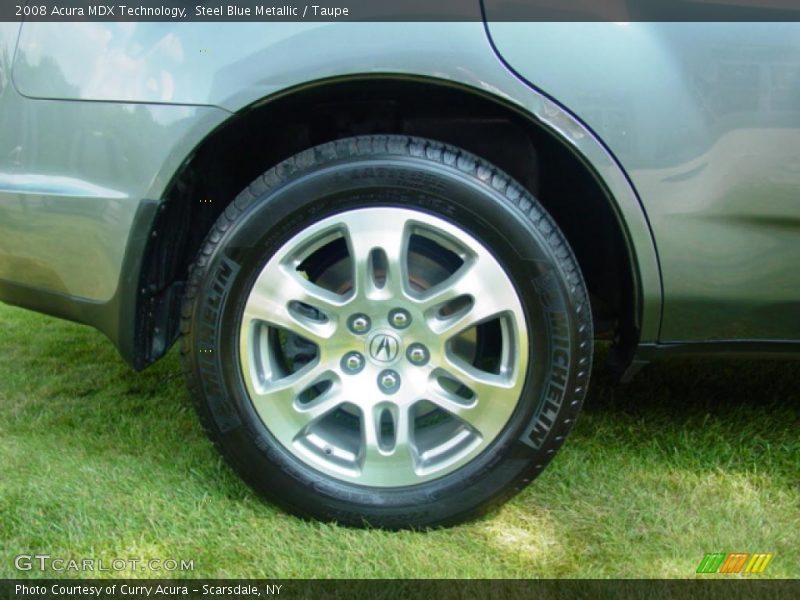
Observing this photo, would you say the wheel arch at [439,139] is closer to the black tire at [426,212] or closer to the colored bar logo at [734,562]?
the black tire at [426,212]

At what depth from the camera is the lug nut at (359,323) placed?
1.85 metres

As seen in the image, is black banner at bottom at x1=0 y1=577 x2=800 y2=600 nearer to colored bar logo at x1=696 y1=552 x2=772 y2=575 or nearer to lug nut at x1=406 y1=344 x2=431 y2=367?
colored bar logo at x1=696 y1=552 x2=772 y2=575

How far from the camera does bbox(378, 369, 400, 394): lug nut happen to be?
6.14ft

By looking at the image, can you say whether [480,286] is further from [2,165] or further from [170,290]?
[2,165]

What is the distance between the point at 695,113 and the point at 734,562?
0.97m

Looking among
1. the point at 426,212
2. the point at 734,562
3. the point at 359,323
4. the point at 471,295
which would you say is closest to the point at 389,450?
the point at 359,323

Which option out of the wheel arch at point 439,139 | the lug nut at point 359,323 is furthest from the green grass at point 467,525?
the lug nut at point 359,323

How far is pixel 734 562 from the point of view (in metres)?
1.73

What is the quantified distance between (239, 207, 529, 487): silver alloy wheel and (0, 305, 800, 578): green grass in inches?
7.5

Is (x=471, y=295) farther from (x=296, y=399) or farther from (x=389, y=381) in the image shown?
(x=296, y=399)

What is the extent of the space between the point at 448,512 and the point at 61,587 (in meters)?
0.84

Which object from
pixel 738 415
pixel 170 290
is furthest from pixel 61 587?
pixel 738 415

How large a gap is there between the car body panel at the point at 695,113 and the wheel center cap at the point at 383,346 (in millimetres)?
634
